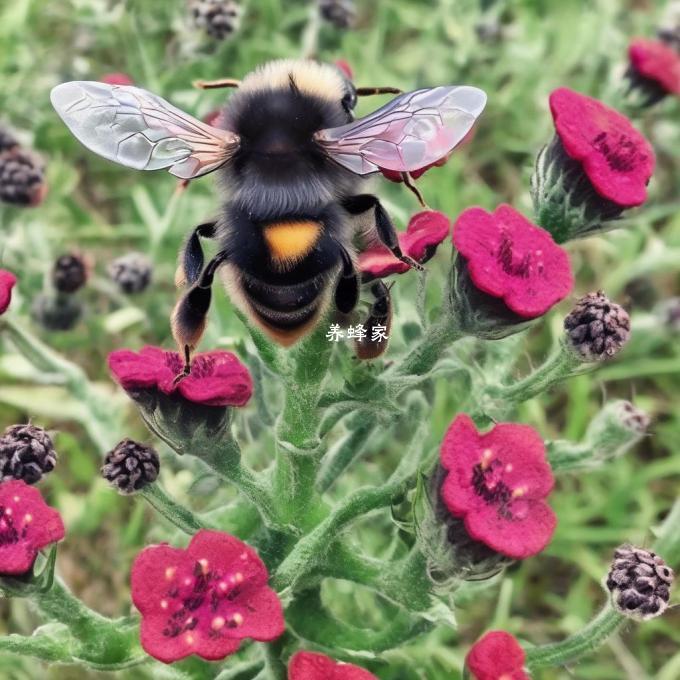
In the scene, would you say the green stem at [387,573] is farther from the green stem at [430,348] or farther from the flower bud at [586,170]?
the flower bud at [586,170]

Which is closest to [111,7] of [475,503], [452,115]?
[452,115]

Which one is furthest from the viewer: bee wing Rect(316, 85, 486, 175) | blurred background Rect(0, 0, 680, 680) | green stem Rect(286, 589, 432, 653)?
blurred background Rect(0, 0, 680, 680)

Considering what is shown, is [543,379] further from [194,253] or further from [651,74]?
[651,74]

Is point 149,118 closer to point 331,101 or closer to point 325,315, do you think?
point 331,101

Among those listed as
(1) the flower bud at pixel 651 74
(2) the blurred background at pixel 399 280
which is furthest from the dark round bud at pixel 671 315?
(1) the flower bud at pixel 651 74

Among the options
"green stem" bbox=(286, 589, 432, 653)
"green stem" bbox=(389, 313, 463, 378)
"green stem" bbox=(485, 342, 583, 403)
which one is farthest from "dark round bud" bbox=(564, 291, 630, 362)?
"green stem" bbox=(286, 589, 432, 653)

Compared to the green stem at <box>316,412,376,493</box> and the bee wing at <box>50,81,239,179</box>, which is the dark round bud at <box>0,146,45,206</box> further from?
the green stem at <box>316,412,376,493</box>
